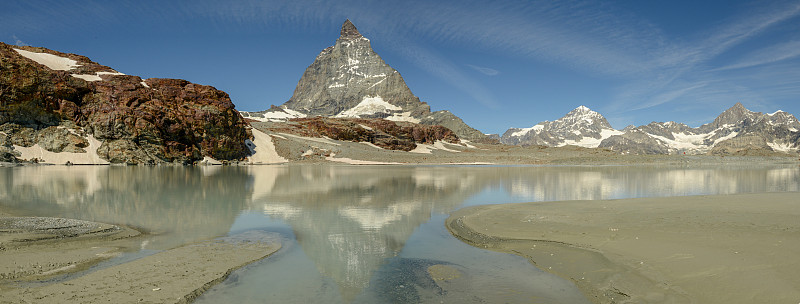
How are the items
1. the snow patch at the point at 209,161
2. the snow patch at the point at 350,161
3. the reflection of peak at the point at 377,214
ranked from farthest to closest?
the snow patch at the point at 350,161
the snow patch at the point at 209,161
the reflection of peak at the point at 377,214

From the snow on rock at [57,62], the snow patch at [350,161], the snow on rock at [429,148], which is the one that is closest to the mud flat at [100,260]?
the snow patch at [350,161]

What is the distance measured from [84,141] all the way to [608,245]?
71967 millimetres

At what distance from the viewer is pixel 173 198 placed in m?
19.3

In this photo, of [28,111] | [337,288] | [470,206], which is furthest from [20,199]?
[28,111]

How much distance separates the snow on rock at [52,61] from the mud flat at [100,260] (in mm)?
82460

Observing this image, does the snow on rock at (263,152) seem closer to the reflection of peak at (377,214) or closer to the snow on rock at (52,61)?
the snow on rock at (52,61)

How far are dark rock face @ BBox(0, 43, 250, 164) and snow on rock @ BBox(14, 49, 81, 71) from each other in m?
1.34

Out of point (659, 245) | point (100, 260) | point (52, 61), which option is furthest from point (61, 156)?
point (659, 245)

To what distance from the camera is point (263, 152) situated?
81750 mm

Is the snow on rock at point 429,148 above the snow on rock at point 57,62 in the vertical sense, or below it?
below

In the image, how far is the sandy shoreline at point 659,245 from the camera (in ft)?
20.9

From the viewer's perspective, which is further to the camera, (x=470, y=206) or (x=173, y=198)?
(x=173, y=198)

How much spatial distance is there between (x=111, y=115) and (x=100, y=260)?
66.3 m

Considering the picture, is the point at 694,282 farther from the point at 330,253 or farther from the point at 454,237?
the point at 330,253
